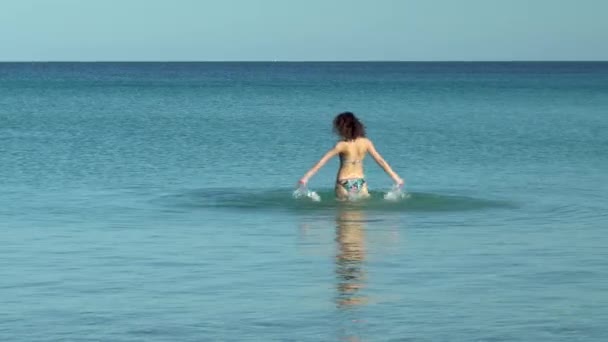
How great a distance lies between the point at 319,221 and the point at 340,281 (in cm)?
554

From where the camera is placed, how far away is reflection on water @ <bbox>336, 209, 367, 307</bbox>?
531 inches

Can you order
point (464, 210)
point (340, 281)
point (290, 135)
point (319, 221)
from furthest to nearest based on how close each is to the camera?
point (290, 135) → point (464, 210) → point (319, 221) → point (340, 281)

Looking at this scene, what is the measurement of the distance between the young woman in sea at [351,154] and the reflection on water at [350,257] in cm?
73

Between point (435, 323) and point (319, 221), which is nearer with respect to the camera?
point (435, 323)

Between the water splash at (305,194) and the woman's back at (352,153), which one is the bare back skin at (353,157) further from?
the water splash at (305,194)

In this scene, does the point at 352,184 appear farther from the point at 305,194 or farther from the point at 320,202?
the point at 305,194

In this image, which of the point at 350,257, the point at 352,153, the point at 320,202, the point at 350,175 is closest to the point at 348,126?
the point at 352,153

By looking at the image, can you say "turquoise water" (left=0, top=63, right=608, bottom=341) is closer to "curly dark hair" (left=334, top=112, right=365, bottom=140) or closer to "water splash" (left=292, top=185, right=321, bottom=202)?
"water splash" (left=292, top=185, right=321, bottom=202)

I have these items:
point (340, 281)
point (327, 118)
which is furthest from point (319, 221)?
point (327, 118)

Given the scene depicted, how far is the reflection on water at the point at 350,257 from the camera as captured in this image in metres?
13.5

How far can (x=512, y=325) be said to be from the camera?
12.1m

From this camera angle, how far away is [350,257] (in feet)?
53.0

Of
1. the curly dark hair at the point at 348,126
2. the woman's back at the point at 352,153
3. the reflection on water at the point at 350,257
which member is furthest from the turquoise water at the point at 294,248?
the curly dark hair at the point at 348,126

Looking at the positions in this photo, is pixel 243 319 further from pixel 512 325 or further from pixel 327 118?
pixel 327 118
